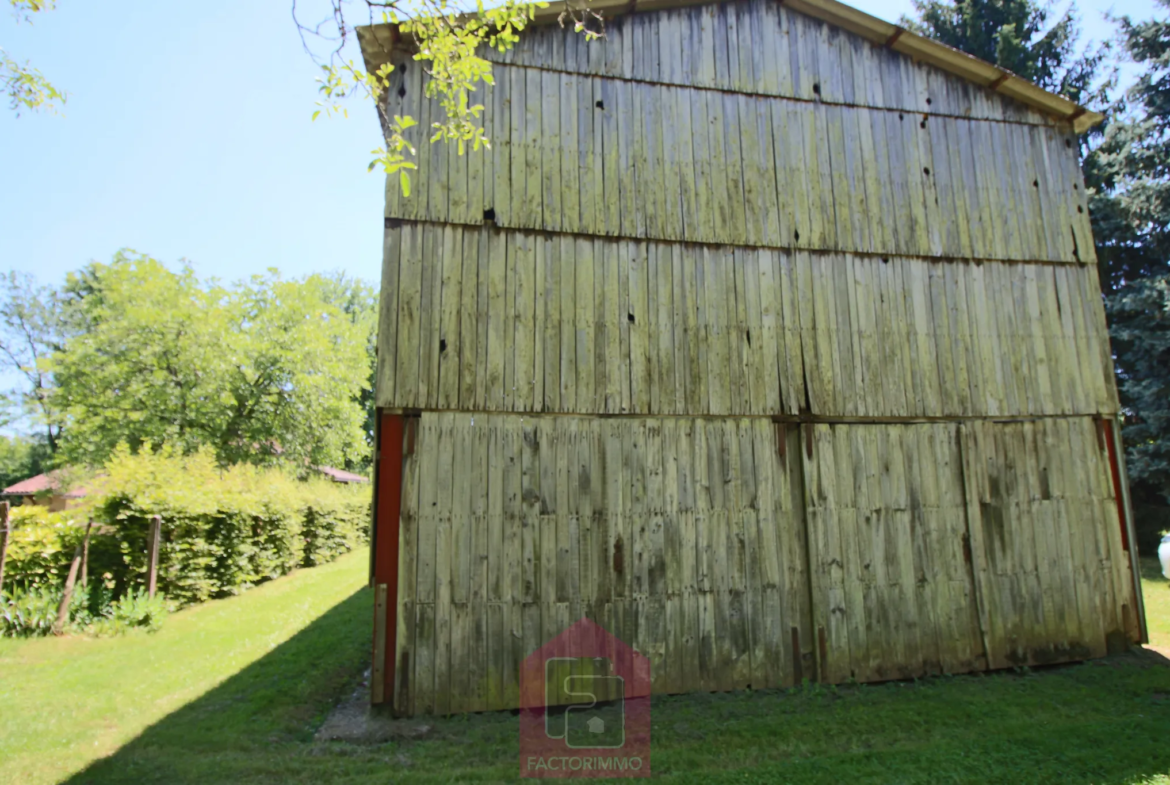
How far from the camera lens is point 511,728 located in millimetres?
5695

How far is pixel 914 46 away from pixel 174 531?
44.8ft

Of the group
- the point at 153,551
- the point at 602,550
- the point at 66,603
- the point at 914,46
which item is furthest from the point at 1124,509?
the point at 153,551

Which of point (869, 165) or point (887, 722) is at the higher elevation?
point (869, 165)

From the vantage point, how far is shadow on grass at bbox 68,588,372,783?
476 cm

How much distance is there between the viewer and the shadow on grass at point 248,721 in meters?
4.76

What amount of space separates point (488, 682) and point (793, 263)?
554 cm

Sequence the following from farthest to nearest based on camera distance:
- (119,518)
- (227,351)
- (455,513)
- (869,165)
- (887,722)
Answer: (227,351) < (119,518) < (869,165) < (455,513) < (887,722)

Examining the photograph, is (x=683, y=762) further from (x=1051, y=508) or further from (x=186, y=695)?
(x=1051, y=508)

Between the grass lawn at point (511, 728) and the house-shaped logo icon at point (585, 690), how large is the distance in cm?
23

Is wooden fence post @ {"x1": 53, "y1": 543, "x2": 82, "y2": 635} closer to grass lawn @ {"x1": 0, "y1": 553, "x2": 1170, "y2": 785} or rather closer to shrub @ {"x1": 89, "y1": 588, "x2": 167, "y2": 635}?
shrub @ {"x1": 89, "y1": 588, "x2": 167, "y2": 635}

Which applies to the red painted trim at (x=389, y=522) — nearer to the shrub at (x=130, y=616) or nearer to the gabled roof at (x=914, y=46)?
the gabled roof at (x=914, y=46)

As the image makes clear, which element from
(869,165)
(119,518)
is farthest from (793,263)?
(119,518)

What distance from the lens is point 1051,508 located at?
25.2 feet

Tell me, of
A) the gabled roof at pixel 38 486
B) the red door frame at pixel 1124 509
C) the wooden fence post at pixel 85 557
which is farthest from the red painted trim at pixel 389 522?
the gabled roof at pixel 38 486
